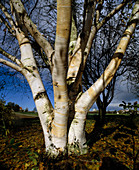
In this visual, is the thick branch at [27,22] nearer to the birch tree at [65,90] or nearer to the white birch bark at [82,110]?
the birch tree at [65,90]

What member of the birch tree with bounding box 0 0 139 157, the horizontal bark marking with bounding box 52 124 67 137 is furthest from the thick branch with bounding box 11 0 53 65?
the horizontal bark marking with bounding box 52 124 67 137

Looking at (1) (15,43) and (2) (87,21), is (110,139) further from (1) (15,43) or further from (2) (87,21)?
(1) (15,43)

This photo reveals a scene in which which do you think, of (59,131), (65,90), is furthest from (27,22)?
(59,131)

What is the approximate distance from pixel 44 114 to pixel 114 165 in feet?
4.71

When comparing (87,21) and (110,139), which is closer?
(87,21)

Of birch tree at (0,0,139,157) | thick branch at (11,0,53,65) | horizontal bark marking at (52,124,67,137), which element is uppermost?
thick branch at (11,0,53,65)

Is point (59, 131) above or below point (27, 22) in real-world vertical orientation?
below

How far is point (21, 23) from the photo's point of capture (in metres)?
2.22

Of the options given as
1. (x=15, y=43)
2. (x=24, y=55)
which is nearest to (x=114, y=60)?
(x=24, y=55)

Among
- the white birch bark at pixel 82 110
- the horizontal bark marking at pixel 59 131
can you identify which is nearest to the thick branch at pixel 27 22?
the white birch bark at pixel 82 110

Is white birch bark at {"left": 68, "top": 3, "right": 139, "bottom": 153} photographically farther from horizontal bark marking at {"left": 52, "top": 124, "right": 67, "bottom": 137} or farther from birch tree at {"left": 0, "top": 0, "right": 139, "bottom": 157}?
horizontal bark marking at {"left": 52, "top": 124, "right": 67, "bottom": 137}

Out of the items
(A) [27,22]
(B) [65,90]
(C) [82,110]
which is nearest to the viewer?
(B) [65,90]

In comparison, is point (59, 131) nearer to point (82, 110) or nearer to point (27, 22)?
point (82, 110)

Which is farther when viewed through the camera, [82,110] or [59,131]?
[82,110]
